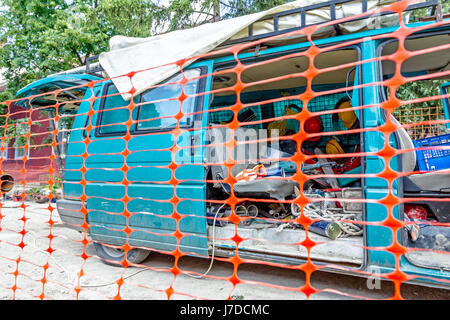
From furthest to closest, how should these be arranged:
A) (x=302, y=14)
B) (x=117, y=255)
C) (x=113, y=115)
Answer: (x=117, y=255) < (x=113, y=115) < (x=302, y=14)

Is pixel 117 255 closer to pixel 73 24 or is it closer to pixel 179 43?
pixel 179 43

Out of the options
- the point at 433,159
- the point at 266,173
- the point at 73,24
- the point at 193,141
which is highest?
the point at 73,24

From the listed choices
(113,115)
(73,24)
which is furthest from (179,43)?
(73,24)

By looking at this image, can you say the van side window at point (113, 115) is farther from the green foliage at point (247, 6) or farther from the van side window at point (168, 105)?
the green foliage at point (247, 6)

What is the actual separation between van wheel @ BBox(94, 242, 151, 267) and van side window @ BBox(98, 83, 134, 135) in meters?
1.39

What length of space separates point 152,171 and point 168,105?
0.69 m

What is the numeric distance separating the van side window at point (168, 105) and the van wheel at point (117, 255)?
1.44 m

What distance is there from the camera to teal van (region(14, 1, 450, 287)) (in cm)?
219

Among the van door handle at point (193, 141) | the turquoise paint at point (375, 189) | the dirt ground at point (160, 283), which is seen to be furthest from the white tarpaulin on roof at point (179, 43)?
the dirt ground at point (160, 283)

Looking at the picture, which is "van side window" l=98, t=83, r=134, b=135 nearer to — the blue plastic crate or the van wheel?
the van wheel

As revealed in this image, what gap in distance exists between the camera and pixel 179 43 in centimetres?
311

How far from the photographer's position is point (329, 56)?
3.12 m
